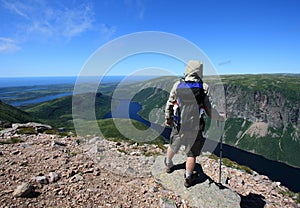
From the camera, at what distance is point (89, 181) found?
6.72 metres

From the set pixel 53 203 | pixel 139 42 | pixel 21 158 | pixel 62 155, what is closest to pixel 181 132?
pixel 53 203

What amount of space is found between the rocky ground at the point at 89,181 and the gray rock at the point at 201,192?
0.70ft

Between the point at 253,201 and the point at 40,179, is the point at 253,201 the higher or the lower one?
the lower one

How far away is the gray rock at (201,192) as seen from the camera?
599 centimetres

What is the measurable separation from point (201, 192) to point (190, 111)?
263 cm

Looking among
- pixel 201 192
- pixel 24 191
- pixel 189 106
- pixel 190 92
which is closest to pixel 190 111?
pixel 189 106

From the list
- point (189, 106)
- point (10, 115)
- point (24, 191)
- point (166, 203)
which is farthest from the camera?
point (10, 115)

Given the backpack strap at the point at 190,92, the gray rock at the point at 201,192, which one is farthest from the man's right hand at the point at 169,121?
the gray rock at the point at 201,192

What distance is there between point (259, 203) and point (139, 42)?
9.82m

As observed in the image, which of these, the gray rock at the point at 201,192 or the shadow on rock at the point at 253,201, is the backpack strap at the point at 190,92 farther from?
the shadow on rock at the point at 253,201

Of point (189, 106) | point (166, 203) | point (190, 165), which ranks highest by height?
point (189, 106)

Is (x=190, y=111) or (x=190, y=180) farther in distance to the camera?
(x=190, y=180)

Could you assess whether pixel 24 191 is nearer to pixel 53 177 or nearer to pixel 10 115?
pixel 53 177

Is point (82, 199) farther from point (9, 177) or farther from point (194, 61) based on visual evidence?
point (194, 61)
